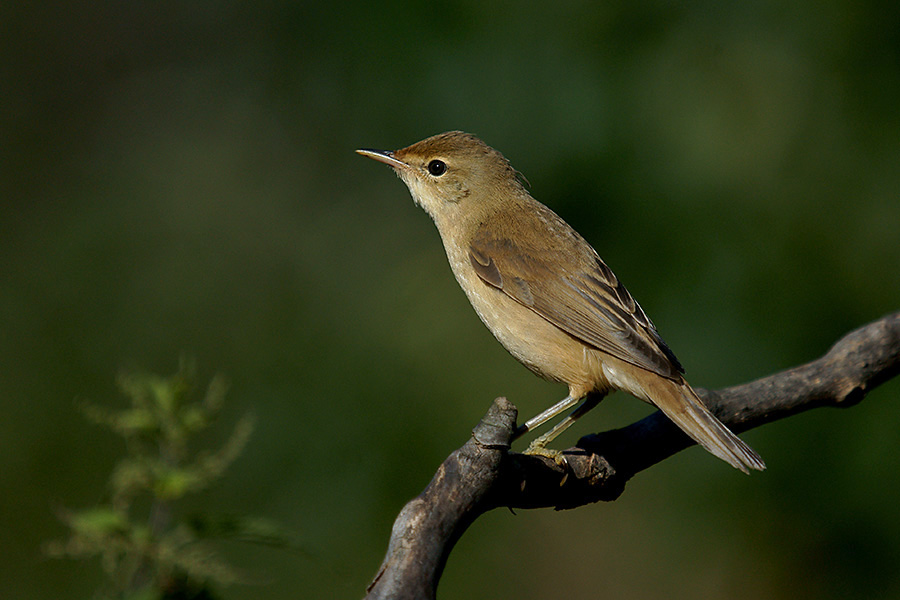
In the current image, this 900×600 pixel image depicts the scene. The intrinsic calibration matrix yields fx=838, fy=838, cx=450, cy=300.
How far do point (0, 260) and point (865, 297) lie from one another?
219 inches

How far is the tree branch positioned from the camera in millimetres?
1929

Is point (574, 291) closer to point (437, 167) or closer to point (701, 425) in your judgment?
point (701, 425)

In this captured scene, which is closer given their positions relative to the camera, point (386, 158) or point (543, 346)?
point (543, 346)

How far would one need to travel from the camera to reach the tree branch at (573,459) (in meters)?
1.93

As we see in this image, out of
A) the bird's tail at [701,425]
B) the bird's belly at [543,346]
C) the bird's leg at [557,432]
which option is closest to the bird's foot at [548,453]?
the bird's leg at [557,432]

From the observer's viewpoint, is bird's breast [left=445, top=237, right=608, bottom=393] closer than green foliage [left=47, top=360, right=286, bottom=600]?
No

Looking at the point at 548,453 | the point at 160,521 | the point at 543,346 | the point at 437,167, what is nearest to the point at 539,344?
the point at 543,346

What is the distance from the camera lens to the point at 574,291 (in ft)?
11.5

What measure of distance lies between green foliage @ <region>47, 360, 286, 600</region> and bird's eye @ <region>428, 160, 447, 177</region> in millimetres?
1932

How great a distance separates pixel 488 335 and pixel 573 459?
6.87 feet

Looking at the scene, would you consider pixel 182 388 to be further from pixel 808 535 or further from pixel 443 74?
pixel 808 535

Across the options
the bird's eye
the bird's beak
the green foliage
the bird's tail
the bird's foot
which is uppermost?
the bird's beak

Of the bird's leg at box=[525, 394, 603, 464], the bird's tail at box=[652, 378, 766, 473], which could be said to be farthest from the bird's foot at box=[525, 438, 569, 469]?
the bird's tail at box=[652, 378, 766, 473]

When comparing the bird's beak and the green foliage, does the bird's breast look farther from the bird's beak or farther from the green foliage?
the green foliage
